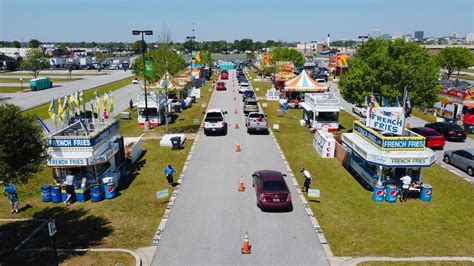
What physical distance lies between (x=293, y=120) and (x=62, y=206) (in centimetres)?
2461

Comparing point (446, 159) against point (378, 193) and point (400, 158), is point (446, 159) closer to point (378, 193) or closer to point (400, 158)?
point (400, 158)

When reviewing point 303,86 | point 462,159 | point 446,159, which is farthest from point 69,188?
point 303,86

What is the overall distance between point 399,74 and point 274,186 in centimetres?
1774

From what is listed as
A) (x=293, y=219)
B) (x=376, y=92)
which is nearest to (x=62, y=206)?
(x=293, y=219)

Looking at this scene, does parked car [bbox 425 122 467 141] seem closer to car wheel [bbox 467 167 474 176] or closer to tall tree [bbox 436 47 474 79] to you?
car wheel [bbox 467 167 474 176]

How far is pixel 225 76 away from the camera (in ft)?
270

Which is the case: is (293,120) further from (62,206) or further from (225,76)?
(225,76)

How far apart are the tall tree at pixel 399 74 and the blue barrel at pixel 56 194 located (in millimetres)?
22679

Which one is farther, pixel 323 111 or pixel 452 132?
pixel 323 111

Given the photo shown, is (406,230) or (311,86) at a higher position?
(311,86)

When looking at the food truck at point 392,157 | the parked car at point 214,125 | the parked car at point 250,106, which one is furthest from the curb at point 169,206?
the parked car at point 250,106

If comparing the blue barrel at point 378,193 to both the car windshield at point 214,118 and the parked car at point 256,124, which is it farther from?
the car windshield at point 214,118

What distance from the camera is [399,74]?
93.8 ft

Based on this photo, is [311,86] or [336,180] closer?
[336,180]
